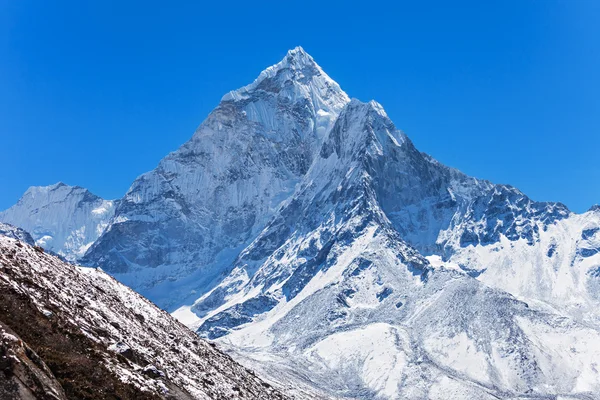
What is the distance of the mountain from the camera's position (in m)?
50.0

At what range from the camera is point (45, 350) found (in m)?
56.4

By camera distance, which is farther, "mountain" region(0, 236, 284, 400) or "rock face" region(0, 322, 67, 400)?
"mountain" region(0, 236, 284, 400)

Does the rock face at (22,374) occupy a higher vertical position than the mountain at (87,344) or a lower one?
lower

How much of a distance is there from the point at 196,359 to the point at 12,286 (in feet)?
109

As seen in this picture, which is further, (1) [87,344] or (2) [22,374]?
(1) [87,344]

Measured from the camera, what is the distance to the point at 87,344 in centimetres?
6388

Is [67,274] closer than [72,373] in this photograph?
No

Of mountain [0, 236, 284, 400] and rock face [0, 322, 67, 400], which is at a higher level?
mountain [0, 236, 284, 400]

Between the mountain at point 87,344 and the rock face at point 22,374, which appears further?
the mountain at point 87,344

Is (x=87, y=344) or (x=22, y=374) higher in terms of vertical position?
(x=87, y=344)

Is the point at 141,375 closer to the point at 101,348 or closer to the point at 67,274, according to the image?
the point at 101,348

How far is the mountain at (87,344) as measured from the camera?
1970 inches

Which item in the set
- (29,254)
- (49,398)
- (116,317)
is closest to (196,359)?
(116,317)

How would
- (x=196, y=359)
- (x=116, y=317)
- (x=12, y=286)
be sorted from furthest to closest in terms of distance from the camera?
(x=196, y=359) → (x=116, y=317) → (x=12, y=286)
